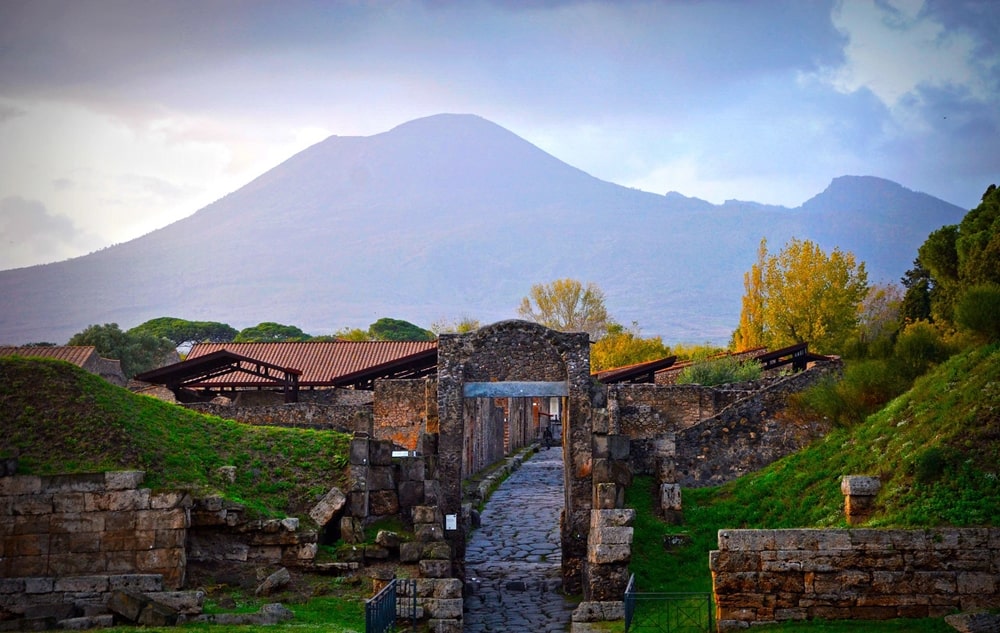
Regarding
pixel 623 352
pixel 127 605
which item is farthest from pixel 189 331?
pixel 127 605

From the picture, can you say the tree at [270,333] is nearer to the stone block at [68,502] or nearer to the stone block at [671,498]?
the stone block at [68,502]

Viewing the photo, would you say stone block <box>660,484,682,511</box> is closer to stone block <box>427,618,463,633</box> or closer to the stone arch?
the stone arch

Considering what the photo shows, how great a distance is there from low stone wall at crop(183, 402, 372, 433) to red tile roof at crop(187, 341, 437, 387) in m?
14.1

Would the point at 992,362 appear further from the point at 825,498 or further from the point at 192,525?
the point at 192,525

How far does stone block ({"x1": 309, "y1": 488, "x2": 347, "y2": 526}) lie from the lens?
65.6 feet

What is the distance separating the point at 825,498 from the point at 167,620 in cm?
1022

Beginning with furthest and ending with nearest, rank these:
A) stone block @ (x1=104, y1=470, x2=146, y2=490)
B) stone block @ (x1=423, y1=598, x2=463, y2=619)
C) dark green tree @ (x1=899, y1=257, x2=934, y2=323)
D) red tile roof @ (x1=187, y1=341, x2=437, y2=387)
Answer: red tile roof @ (x1=187, y1=341, x2=437, y2=387)
dark green tree @ (x1=899, y1=257, x2=934, y2=323)
stone block @ (x1=104, y1=470, x2=146, y2=490)
stone block @ (x1=423, y1=598, x2=463, y2=619)

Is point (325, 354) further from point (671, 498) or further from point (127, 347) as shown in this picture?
point (127, 347)

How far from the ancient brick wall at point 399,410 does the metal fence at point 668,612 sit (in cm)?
1689

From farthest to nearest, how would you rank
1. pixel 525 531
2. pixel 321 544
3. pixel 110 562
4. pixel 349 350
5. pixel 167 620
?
pixel 349 350
pixel 525 531
pixel 321 544
pixel 110 562
pixel 167 620

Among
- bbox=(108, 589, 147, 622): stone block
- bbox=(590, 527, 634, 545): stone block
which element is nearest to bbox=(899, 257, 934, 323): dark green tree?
bbox=(590, 527, 634, 545): stone block

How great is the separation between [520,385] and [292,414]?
12907 millimetres

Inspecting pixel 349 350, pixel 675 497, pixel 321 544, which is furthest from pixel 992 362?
pixel 349 350

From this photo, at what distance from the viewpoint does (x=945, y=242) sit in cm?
3362
